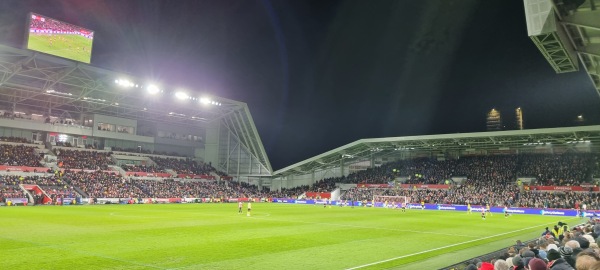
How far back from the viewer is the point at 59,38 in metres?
42.1

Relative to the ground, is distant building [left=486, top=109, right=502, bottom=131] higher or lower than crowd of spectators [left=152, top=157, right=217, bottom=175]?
higher

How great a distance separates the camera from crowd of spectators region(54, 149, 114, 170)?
56.7 m

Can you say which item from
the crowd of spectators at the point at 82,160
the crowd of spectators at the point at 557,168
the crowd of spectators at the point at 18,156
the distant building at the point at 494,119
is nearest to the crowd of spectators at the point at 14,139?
the crowd of spectators at the point at 18,156

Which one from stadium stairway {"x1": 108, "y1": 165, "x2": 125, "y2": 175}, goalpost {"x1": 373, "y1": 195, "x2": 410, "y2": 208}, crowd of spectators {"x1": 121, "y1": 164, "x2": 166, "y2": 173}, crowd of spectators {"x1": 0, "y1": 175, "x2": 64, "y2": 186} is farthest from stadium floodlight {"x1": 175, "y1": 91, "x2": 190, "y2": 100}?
goalpost {"x1": 373, "y1": 195, "x2": 410, "y2": 208}

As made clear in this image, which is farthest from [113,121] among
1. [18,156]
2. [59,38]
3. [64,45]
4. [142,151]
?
[59,38]

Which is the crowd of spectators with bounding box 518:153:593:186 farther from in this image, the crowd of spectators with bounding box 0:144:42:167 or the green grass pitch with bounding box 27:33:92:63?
the crowd of spectators with bounding box 0:144:42:167

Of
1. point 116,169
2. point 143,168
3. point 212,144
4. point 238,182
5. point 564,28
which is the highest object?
point 212,144

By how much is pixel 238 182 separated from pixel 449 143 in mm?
38880

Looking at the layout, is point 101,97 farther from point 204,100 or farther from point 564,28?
point 564,28

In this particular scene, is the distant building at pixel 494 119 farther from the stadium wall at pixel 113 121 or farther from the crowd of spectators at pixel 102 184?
the crowd of spectators at pixel 102 184

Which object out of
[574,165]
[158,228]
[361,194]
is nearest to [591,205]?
[574,165]

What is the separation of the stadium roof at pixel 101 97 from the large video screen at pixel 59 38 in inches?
32.3

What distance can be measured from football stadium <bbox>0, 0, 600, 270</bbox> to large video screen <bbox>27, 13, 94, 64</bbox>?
0.13m

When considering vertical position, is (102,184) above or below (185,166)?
below
